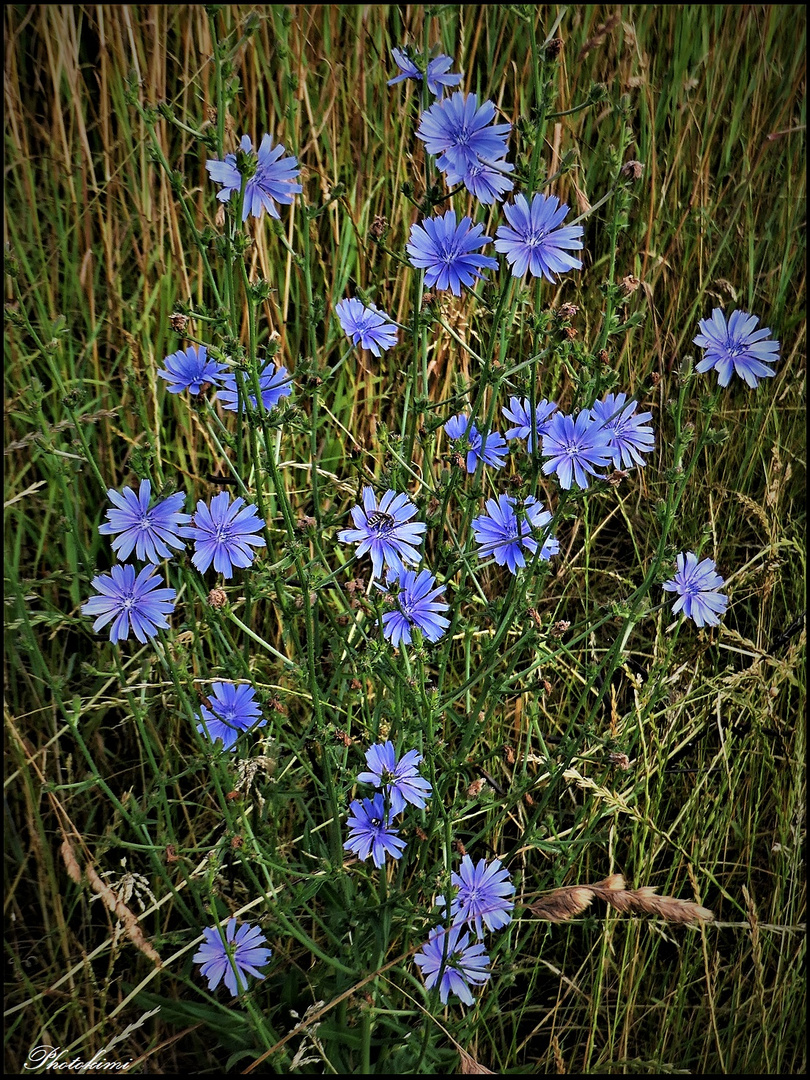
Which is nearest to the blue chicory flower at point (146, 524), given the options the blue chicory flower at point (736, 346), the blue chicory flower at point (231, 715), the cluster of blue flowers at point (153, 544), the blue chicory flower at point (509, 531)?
the cluster of blue flowers at point (153, 544)

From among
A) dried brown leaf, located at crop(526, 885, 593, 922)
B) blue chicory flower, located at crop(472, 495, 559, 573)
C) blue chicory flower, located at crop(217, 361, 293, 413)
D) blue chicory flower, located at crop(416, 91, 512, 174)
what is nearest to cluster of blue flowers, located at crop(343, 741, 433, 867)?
dried brown leaf, located at crop(526, 885, 593, 922)

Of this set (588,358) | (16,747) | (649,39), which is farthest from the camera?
(649,39)

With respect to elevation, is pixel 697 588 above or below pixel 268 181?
below

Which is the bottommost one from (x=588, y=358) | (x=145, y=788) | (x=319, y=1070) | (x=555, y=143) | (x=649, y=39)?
(x=319, y=1070)

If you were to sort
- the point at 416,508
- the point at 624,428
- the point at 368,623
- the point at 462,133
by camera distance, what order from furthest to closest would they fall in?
the point at 368,623, the point at 624,428, the point at 416,508, the point at 462,133

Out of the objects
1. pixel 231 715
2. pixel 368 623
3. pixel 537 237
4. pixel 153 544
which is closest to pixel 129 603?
pixel 153 544

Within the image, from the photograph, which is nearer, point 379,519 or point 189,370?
point 379,519

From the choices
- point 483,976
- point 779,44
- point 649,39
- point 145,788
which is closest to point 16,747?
point 145,788

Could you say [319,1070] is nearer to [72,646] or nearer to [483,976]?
[483,976]

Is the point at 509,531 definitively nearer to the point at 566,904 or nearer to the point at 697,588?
the point at 697,588
